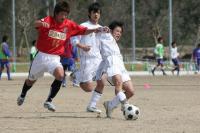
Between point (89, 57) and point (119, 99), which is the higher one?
point (89, 57)

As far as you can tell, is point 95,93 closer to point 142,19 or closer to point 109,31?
point 109,31

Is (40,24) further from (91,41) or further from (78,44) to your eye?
(91,41)

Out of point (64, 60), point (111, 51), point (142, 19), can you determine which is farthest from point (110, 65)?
point (142, 19)

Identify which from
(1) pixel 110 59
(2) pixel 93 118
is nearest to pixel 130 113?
(2) pixel 93 118

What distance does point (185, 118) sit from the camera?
437 inches

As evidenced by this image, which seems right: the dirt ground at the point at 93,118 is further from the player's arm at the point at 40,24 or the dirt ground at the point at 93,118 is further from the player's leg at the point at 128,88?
the player's arm at the point at 40,24

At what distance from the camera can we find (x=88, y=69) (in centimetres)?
1228

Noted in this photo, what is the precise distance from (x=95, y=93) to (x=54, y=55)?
1018 mm

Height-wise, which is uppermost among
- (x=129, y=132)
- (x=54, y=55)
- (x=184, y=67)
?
(x=54, y=55)

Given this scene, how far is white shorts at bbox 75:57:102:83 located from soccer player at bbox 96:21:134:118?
0.24m

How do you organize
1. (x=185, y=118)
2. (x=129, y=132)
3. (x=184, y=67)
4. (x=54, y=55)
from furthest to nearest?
(x=184, y=67) → (x=54, y=55) → (x=185, y=118) → (x=129, y=132)

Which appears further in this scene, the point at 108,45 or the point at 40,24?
the point at 108,45

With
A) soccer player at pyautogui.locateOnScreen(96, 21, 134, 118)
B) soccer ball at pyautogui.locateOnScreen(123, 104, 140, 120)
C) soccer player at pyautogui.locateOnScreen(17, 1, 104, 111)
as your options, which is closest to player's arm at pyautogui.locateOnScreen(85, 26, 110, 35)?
soccer player at pyautogui.locateOnScreen(17, 1, 104, 111)

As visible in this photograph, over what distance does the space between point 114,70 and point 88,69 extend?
2.98 ft
